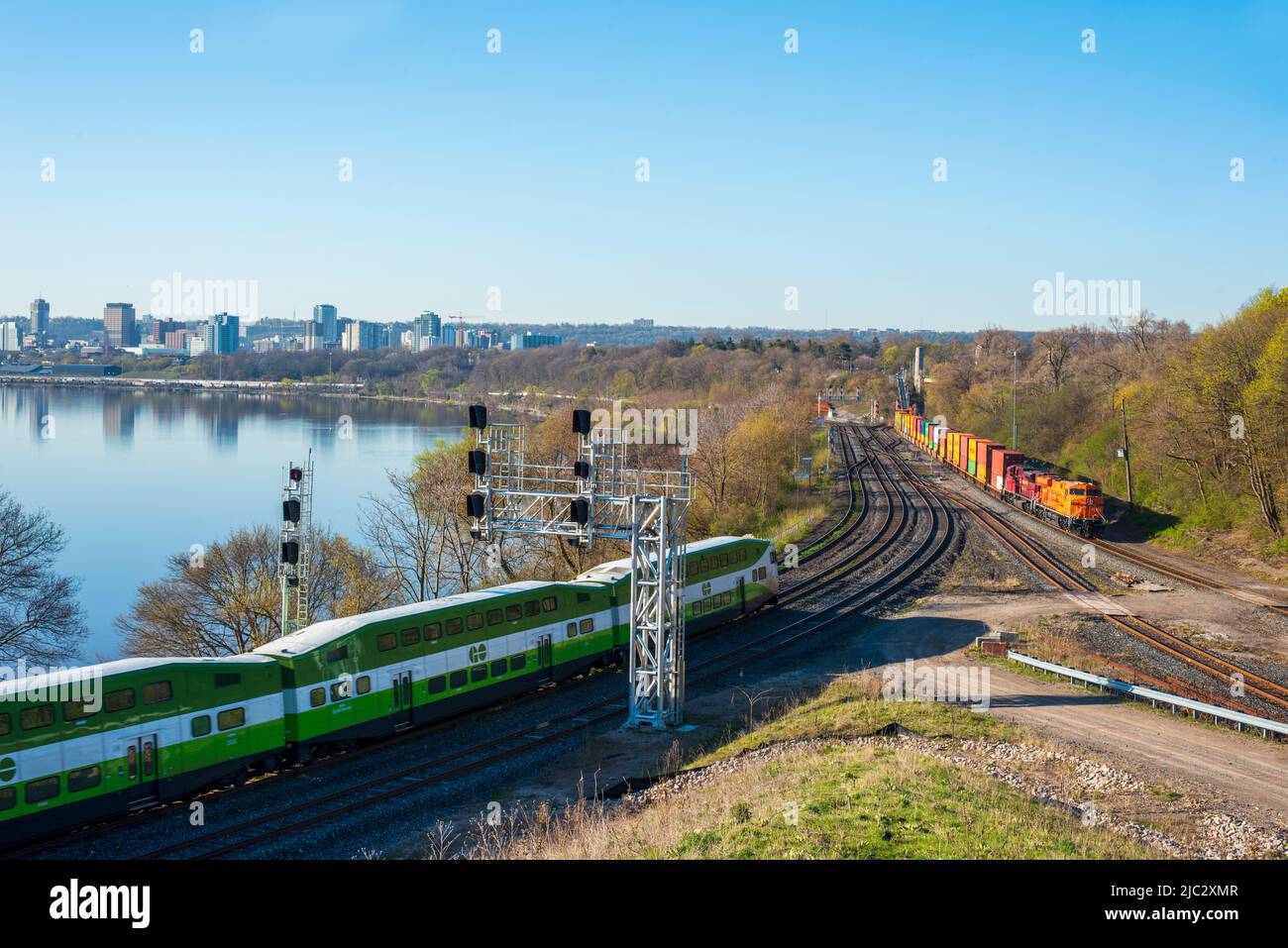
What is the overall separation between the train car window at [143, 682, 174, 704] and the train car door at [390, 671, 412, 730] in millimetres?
5478

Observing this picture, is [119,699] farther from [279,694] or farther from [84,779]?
[279,694]

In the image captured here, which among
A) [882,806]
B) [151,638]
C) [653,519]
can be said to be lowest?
[151,638]

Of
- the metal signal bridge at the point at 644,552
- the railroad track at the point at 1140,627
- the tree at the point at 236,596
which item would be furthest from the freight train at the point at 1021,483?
the tree at the point at 236,596

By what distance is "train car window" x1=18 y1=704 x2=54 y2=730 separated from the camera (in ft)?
54.1

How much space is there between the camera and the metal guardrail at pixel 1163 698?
23.4m

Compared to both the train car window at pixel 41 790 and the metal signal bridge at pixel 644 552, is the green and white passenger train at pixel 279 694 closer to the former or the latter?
the train car window at pixel 41 790

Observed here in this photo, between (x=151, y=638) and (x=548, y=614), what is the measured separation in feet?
75.2

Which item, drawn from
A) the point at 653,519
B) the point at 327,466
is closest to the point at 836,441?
the point at 327,466

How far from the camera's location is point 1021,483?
6322 centimetres

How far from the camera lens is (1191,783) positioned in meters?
19.9

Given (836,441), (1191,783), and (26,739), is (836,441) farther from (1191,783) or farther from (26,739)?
(26,739)

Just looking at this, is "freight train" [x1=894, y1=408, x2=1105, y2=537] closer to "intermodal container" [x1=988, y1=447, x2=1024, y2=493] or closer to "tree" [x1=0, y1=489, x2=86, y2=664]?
"intermodal container" [x1=988, y1=447, x2=1024, y2=493]

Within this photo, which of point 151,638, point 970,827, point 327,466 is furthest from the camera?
point 327,466

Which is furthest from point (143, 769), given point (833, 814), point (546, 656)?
point (833, 814)
